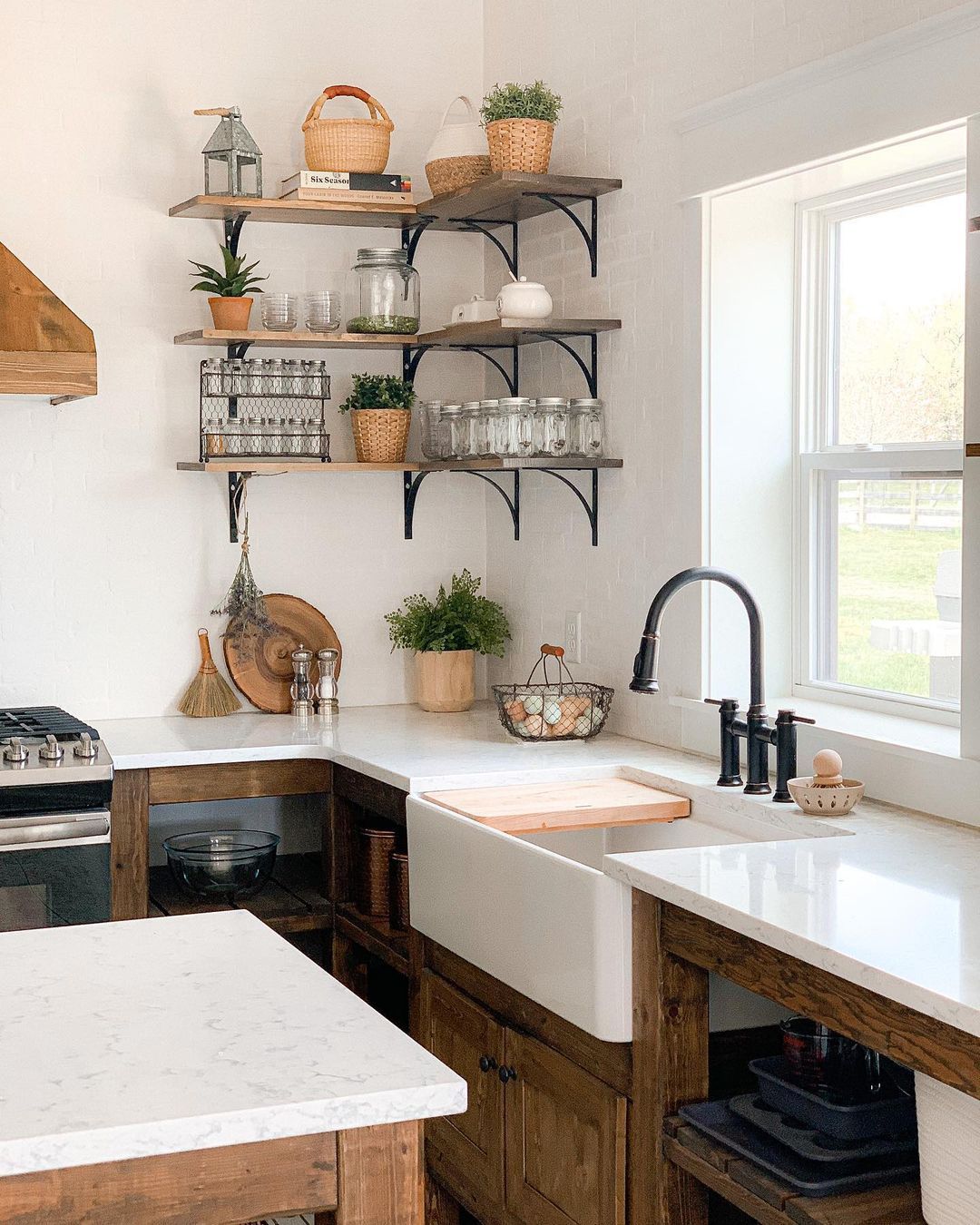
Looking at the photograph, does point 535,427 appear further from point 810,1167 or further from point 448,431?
point 810,1167

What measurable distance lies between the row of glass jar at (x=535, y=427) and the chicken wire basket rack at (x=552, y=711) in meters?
0.50

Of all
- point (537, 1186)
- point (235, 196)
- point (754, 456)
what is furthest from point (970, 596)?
point (235, 196)

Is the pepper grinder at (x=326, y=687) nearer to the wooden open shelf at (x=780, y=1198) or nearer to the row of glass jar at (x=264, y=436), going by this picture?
the row of glass jar at (x=264, y=436)

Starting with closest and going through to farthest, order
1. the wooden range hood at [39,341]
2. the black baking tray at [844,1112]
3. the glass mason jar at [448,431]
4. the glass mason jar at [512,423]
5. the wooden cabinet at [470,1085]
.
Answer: the black baking tray at [844,1112] → the wooden cabinet at [470,1085] → the wooden range hood at [39,341] → the glass mason jar at [512,423] → the glass mason jar at [448,431]

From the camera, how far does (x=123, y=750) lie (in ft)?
11.2

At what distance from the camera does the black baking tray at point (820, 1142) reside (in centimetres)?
203

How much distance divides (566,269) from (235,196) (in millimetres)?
874

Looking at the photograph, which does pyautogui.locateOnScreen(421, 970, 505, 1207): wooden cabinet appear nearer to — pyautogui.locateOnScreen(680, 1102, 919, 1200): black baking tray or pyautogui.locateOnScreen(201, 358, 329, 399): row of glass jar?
pyautogui.locateOnScreen(680, 1102, 919, 1200): black baking tray

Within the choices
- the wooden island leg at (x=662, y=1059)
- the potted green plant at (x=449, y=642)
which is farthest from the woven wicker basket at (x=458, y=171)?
the wooden island leg at (x=662, y=1059)

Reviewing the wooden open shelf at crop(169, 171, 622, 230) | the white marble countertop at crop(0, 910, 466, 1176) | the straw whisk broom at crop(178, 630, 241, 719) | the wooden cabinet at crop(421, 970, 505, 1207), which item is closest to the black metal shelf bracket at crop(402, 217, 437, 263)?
the wooden open shelf at crop(169, 171, 622, 230)

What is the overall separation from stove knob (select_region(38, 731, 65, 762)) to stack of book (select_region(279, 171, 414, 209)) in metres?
1.53

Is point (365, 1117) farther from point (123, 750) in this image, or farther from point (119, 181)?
point (119, 181)

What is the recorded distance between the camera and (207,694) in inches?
157

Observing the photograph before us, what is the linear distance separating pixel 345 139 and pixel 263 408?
731 millimetres
